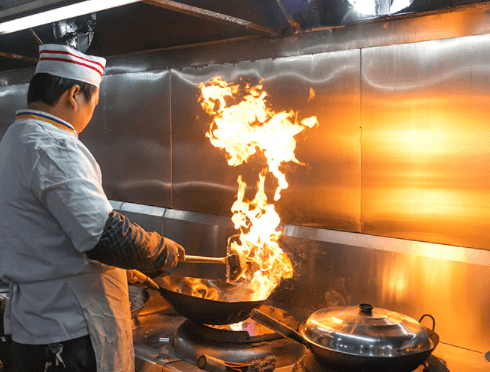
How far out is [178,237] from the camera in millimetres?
2898

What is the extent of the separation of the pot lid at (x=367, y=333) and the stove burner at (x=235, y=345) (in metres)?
0.29

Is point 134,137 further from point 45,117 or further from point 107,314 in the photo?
point 107,314

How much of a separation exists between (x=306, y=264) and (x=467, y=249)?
719 millimetres

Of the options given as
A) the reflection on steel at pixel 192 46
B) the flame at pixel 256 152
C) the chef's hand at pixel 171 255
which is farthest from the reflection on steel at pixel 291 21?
the chef's hand at pixel 171 255

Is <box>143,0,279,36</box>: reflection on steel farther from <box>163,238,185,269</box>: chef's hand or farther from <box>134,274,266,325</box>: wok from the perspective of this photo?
<box>134,274,266,325</box>: wok

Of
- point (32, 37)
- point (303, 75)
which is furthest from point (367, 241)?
point (32, 37)

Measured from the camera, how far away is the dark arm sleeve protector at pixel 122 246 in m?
1.37

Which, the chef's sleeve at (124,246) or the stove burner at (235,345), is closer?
the chef's sleeve at (124,246)

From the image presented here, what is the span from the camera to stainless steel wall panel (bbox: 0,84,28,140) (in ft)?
13.0

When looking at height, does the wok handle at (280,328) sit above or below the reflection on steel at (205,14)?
below

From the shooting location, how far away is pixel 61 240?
1.43 metres

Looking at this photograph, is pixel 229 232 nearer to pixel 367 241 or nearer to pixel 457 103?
pixel 367 241

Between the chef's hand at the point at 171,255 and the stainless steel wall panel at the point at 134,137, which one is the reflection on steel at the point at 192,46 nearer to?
the stainless steel wall panel at the point at 134,137

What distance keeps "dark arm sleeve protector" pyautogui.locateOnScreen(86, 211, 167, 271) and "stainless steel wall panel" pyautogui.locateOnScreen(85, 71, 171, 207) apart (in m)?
1.52
